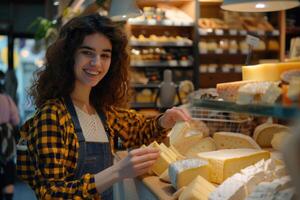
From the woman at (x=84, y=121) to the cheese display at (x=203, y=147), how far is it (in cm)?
20

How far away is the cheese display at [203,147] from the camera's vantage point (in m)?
1.91

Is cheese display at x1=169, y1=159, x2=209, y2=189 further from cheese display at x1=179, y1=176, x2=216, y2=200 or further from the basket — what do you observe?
the basket

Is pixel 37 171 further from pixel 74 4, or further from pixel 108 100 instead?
pixel 74 4

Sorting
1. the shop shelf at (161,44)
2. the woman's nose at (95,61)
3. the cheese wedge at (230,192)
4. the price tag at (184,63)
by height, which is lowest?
the cheese wedge at (230,192)

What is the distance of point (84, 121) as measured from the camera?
1953 millimetres

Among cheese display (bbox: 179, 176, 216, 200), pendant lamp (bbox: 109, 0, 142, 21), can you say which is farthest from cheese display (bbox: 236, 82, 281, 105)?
pendant lamp (bbox: 109, 0, 142, 21)

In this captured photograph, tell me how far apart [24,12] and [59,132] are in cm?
777

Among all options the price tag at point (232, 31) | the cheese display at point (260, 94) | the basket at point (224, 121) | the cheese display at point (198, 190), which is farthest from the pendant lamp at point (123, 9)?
the price tag at point (232, 31)

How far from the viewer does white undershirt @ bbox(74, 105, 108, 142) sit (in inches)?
75.6

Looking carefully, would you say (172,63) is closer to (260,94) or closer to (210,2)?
A: (210,2)

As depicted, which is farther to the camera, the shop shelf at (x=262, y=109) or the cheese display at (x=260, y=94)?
the cheese display at (x=260, y=94)

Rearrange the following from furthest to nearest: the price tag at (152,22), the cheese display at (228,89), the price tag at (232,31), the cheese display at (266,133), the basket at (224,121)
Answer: the price tag at (232,31) → the price tag at (152,22) → the basket at (224,121) → the cheese display at (266,133) → the cheese display at (228,89)

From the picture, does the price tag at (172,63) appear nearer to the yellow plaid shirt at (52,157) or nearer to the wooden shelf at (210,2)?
the wooden shelf at (210,2)

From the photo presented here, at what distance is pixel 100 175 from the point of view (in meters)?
1.61
